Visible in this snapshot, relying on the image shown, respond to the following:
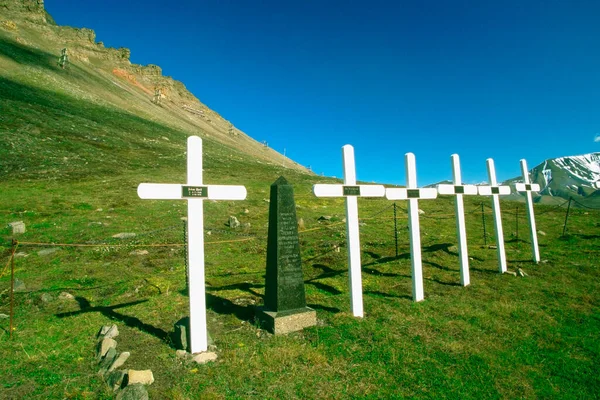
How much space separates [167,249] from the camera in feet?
38.4

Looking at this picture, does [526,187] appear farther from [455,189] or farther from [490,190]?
[455,189]

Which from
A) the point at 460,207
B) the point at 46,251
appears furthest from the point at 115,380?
the point at 46,251

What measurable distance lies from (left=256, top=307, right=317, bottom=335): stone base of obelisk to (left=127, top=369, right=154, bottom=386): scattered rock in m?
2.05

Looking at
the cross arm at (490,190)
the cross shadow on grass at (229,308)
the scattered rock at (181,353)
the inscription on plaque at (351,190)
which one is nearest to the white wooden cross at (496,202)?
the cross arm at (490,190)

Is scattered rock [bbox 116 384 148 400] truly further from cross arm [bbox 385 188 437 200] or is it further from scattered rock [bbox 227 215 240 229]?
scattered rock [bbox 227 215 240 229]

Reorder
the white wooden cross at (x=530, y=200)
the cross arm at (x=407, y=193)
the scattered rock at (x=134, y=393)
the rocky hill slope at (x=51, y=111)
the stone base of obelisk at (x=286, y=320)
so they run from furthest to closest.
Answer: the rocky hill slope at (x=51, y=111) < the white wooden cross at (x=530, y=200) < the cross arm at (x=407, y=193) < the stone base of obelisk at (x=286, y=320) < the scattered rock at (x=134, y=393)

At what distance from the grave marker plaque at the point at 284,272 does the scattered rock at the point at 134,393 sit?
2.32m

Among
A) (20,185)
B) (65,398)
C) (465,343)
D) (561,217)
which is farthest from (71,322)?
(561,217)

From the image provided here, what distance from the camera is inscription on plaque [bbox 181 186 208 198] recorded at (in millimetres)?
5230

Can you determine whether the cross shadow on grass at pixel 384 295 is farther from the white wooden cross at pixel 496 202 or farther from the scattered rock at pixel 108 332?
the scattered rock at pixel 108 332

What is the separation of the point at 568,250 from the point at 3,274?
667 inches

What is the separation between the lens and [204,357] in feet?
15.4

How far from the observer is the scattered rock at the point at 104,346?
476 centimetres

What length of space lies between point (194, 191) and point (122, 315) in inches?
125
